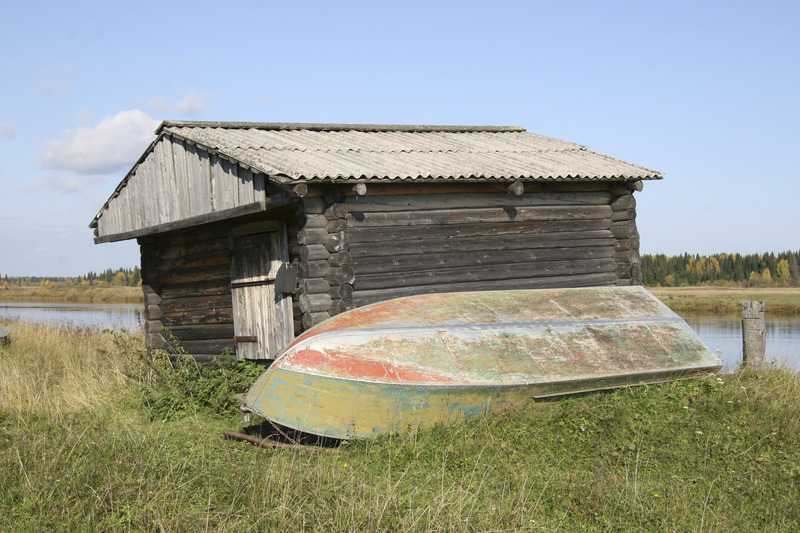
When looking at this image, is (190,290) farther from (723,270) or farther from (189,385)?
(723,270)

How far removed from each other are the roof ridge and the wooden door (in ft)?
7.24

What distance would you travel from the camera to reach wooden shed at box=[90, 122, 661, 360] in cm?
828

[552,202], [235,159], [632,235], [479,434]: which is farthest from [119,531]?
[632,235]

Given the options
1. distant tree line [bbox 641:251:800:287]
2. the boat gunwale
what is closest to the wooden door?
the boat gunwale

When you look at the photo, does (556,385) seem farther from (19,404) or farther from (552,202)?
(19,404)

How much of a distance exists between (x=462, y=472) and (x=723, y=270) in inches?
2654

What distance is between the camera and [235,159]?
8523 millimetres

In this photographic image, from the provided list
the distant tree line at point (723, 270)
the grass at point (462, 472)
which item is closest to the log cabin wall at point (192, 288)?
the grass at point (462, 472)

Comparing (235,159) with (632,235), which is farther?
(632,235)

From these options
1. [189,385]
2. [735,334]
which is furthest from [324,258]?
[735,334]

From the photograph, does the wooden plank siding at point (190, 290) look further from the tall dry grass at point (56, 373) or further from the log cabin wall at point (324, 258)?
the log cabin wall at point (324, 258)

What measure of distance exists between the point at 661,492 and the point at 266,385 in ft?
11.1

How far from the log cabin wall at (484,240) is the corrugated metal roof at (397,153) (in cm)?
34

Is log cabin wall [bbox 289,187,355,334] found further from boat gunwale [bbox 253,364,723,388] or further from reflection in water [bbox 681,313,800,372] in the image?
reflection in water [bbox 681,313,800,372]
